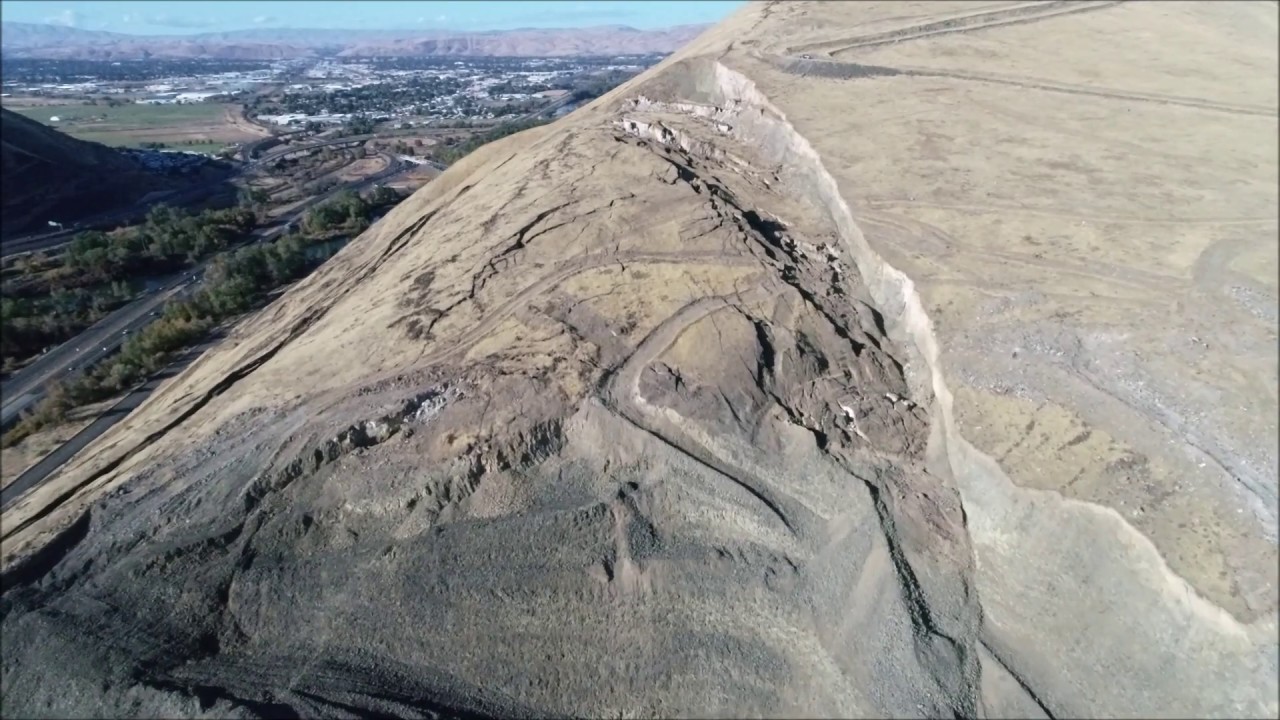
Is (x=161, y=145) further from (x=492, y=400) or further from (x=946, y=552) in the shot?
(x=946, y=552)

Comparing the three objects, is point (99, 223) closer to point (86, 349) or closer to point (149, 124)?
point (86, 349)

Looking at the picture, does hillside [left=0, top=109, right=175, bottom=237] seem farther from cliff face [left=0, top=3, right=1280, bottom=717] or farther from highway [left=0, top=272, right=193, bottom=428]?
cliff face [left=0, top=3, right=1280, bottom=717]

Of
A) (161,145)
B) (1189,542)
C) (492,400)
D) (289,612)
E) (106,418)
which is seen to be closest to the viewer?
(1189,542)

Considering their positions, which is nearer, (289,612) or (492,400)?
(289,612)

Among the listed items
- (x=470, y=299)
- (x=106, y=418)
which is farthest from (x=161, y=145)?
(x=470, y=299)

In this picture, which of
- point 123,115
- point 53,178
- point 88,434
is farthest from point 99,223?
point 123,115

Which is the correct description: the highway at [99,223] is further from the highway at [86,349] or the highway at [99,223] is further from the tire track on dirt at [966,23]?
the tire track on dirt at [966,23]
